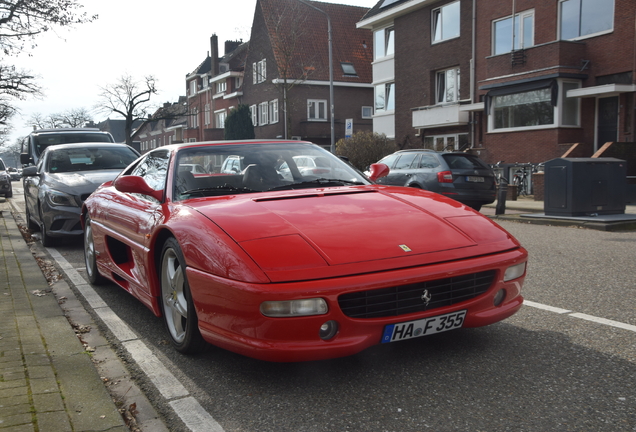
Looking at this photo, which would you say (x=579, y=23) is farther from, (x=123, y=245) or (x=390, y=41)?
(x=123, y=245)

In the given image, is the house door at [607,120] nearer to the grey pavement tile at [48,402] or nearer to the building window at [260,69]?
the grey pavement tile at [48,402]

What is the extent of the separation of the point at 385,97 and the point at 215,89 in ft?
110

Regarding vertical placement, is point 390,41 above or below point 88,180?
above

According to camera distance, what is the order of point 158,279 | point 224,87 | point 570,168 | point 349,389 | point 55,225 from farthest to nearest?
1. point 224,87
2. point 570,168
3. point 55,225
4. point 158,279
5. point 349,389

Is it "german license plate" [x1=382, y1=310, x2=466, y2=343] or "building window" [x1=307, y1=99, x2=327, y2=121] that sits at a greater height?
"building window" [x1=307, y1=99, x2=327, y2=121]

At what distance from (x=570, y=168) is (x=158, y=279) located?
10078mm

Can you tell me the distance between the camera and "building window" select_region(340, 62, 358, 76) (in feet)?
156

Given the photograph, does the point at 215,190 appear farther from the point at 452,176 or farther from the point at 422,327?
the point at 452,176

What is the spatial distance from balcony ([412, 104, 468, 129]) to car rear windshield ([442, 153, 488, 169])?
13.7m

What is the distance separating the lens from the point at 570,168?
12.3 m

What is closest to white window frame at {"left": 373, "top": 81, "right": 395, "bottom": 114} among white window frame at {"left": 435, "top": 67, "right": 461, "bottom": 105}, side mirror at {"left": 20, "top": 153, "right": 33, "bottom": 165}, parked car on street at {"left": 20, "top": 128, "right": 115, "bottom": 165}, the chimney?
white window frame at {"left": 435, "top": 67, "right": 461, "bottom": 105}

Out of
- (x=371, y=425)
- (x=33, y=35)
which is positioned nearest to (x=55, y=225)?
(x=371, y=425)

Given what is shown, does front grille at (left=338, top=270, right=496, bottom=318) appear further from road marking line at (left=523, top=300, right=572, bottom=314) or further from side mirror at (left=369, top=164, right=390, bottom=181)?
side mirror at (left=369, top=164, right=390, bottom=181)

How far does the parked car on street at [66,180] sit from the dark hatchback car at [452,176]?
6.72 meters
